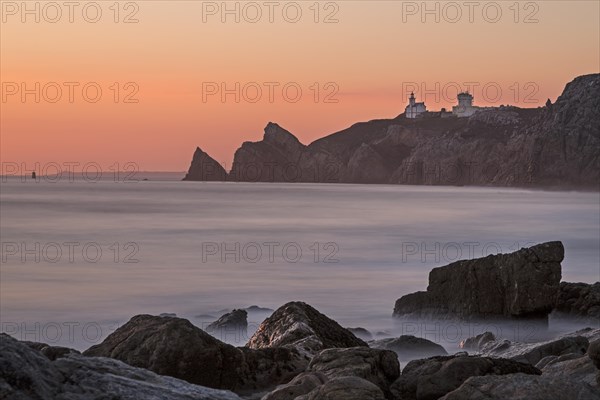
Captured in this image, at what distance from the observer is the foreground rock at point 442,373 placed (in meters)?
8.01

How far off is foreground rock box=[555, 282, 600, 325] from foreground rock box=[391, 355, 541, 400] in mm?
9693

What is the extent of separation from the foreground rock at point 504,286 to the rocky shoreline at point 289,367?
1.92m

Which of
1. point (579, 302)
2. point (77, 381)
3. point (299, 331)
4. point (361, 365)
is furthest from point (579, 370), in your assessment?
point (579, 302)

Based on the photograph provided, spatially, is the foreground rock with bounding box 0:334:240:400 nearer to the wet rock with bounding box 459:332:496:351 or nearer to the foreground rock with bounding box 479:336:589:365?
the foreground rock with bounding box 479:336:589:365

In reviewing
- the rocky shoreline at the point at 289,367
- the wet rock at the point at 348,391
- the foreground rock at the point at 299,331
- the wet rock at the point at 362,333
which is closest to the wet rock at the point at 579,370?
the rocky shoreline at the point at 289,367

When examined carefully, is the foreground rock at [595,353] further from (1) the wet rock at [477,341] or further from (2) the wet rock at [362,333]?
(2) the wet rock at [362,333]

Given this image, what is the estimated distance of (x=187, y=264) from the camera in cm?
3653

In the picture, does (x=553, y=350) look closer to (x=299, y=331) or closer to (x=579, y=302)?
(x=299, y=331)

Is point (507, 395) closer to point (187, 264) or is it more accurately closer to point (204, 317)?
point (204, 317)

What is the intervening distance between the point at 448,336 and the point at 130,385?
1285 centimetres

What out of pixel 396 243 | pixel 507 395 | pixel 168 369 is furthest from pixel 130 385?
pixel 396 243

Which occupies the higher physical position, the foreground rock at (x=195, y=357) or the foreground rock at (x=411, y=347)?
the foreground rock at (x=195, y=357)

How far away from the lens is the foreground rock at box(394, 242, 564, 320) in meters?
17.6

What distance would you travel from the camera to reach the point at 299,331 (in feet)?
35.8
